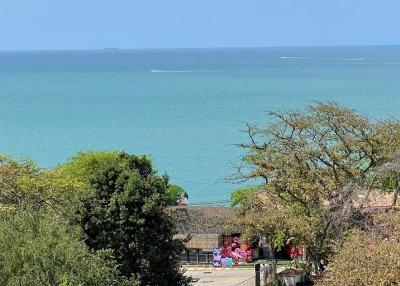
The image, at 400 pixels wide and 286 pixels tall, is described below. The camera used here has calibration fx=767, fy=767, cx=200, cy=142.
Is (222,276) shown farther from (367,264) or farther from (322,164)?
(367,264)

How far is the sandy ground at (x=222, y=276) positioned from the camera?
2691 centimetres

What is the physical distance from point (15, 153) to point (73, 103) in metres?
48.7

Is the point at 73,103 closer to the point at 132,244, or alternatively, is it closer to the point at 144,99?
the point at 144,99

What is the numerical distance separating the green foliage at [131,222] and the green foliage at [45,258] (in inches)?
72.0

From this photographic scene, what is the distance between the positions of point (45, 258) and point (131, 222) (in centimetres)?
361

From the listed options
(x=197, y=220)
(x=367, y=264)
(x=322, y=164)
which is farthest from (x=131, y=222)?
(x=197, y=220)

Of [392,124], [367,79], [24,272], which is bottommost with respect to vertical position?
[24,272]

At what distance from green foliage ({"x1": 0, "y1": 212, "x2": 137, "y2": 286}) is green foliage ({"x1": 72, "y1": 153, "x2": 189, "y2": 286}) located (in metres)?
1.83

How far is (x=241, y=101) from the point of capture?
11769 cm

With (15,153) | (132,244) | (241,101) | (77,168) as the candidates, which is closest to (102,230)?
(132,244)

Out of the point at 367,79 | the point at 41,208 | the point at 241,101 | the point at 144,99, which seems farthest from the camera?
the point at 367,79

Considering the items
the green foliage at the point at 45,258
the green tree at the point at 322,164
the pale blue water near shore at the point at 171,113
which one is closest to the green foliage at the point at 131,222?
the green foliage at the point at 45,258

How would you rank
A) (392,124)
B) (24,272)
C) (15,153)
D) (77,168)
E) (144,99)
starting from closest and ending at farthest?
(24,272) → (392,124) → (77,168) → (15,153) → (144,99)

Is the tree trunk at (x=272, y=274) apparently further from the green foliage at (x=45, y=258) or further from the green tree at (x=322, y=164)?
the green foliage at (x=45, y=258)
